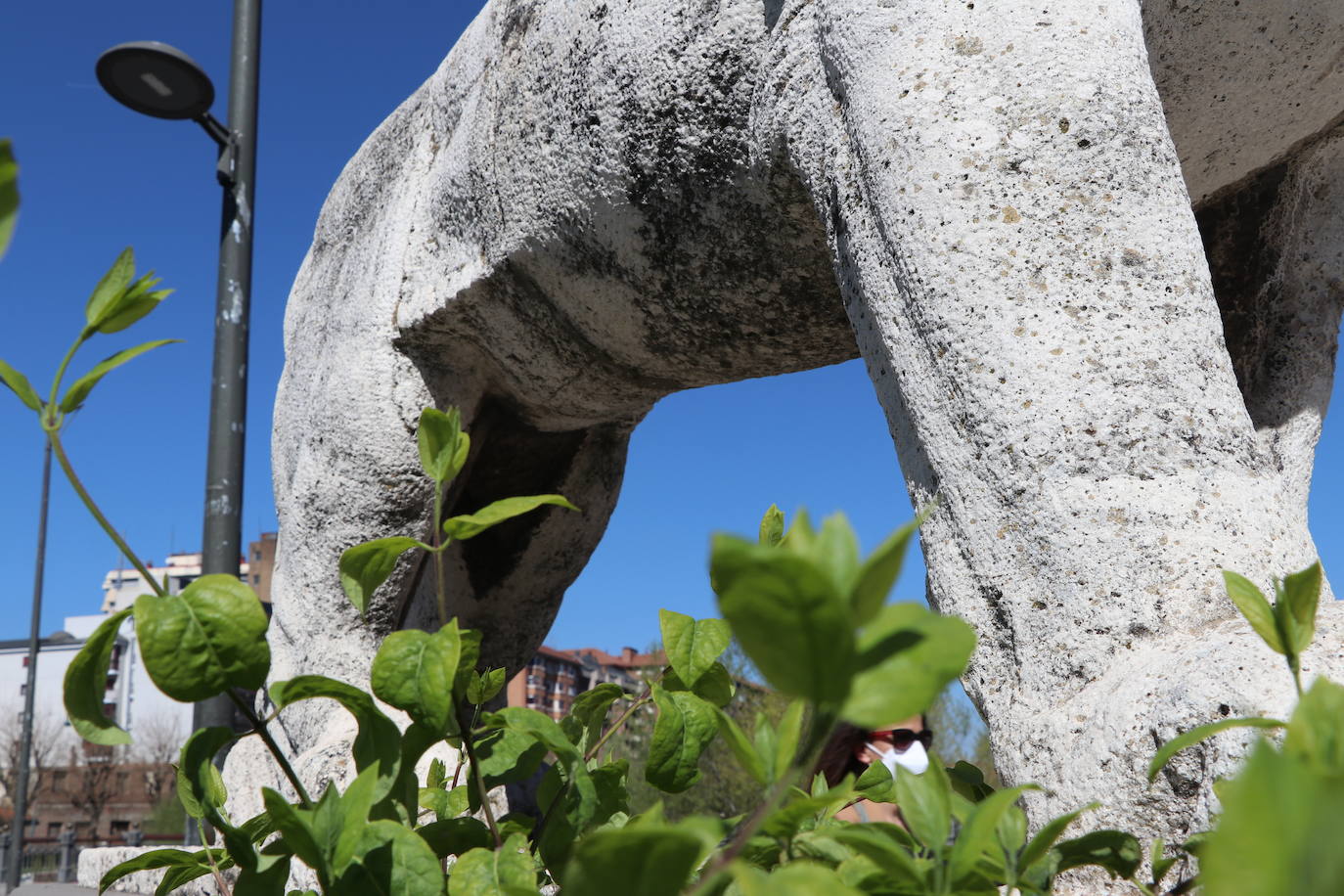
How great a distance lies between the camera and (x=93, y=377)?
41cm

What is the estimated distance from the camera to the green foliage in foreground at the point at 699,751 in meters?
0.21

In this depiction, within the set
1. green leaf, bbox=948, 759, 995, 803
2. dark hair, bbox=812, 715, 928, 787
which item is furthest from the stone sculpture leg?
dark hair, bbox=812, 715, 928, 787

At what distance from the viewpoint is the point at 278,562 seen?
8.92ft

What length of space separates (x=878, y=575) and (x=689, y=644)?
1.15 ft

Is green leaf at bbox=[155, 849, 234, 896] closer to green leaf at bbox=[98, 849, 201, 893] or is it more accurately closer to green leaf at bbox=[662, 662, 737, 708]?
green leaf at bbox=[98, 849, 201, 893]

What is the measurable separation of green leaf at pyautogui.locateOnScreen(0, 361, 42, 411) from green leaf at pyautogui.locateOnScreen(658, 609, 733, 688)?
295 mm

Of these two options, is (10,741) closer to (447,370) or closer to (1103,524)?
(447,370)

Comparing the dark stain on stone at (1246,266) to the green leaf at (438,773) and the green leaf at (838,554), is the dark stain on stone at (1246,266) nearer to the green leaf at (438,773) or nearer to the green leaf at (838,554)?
the green leaf at (438,773)

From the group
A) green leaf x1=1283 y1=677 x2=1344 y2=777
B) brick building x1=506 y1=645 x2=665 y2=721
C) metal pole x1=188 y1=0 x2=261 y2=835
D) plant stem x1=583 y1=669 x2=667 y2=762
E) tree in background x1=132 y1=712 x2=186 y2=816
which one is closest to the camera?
green leaf x1=1283 y1=677 x2=1344 y2=777

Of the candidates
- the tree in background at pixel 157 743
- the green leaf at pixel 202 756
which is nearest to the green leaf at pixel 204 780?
the green leaf at pixel 202 756

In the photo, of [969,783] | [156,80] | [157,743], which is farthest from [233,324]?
[157,743]

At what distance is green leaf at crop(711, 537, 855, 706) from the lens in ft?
0.68

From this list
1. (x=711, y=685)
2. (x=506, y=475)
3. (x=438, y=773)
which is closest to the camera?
(x=711, y=685)

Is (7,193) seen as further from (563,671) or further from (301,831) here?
(563,671)
